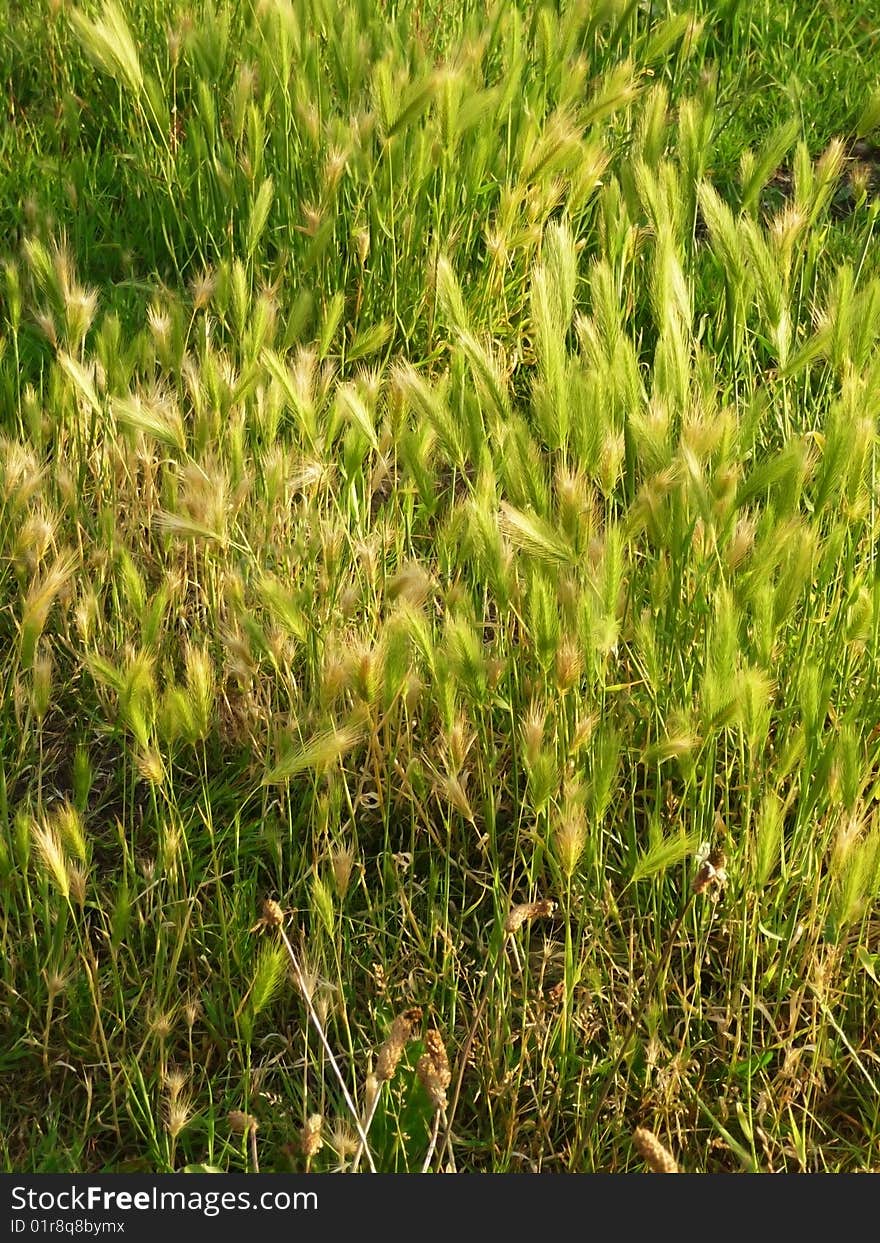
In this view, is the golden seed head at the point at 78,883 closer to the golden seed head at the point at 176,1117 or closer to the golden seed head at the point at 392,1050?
the golden seed head at the point at 176,1117

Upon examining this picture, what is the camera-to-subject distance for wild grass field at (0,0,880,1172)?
1.50 meters

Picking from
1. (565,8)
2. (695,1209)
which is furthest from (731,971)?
(565,8)

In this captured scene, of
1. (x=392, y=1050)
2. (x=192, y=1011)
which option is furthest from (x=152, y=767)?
(x=392, y=1050)

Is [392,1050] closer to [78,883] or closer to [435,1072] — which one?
[435,1072]

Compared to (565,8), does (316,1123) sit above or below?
below

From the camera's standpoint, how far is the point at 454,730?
153 centimetres

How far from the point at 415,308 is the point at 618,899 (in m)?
1.15

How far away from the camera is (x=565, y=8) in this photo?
8.90 ft

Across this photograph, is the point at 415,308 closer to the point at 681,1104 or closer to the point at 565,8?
the point at 565,8

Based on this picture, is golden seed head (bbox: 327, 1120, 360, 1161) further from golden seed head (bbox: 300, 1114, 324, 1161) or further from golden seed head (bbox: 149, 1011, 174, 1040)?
golden seed head (bbox: 149, 1011, 174, 1040)

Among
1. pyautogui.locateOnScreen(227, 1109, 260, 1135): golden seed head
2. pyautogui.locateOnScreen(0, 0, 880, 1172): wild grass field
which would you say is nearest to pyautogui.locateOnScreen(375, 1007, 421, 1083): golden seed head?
pyautogui.locateOnScreen(0, 0, 880, 1172): wild grass field

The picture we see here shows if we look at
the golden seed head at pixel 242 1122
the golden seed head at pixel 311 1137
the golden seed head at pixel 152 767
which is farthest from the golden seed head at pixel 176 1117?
the golden seed head at pixel 152 767

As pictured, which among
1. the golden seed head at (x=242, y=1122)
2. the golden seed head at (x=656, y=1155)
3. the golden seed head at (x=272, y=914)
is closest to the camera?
the golden seed head at (x=656, y=1155)

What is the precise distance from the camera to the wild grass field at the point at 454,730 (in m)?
1.50
